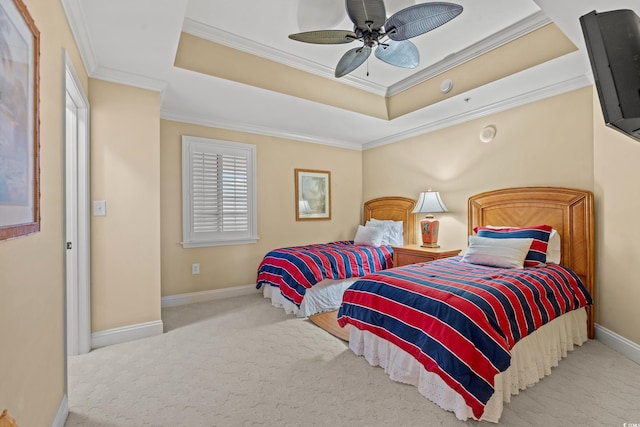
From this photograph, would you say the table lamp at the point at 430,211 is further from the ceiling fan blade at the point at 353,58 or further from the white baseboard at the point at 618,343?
the ceiling fan blade at the point at 353,58

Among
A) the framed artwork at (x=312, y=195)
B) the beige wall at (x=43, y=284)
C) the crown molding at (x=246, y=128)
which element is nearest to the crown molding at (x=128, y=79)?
the beige wall at (x=43, y=284)

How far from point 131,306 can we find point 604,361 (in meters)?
3.94

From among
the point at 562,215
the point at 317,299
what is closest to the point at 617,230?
the point at 562,215

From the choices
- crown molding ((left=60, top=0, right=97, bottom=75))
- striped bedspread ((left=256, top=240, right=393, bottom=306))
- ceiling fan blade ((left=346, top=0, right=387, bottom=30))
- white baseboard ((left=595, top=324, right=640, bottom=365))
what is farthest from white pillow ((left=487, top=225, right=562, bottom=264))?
crown molding ((left=60, top=0, right=97, bottom=75))

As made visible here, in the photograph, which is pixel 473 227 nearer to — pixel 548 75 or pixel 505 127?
pixel 505 127

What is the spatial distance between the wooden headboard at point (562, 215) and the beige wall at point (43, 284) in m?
3.88

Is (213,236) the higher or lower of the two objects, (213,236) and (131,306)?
the higher

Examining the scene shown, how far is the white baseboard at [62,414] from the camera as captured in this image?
1.59 m

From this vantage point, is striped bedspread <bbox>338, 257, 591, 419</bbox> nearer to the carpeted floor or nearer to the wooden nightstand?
the carpeted floor

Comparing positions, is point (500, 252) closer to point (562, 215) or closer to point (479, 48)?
point (562, 215)

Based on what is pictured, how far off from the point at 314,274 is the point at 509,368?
6.24 ft

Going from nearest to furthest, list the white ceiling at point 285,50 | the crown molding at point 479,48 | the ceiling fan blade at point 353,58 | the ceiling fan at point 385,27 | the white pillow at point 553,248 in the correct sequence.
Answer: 1. the ceiling fan at point 385,27
2. the white ceiling at point 285,50
3. the ceiling fan blade at point 353,58
4. the crown molding at point 479,48
5. the white pillow at point 553,248

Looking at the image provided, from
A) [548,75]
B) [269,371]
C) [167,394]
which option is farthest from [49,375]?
[548,75]

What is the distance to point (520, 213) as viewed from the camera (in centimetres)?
325
